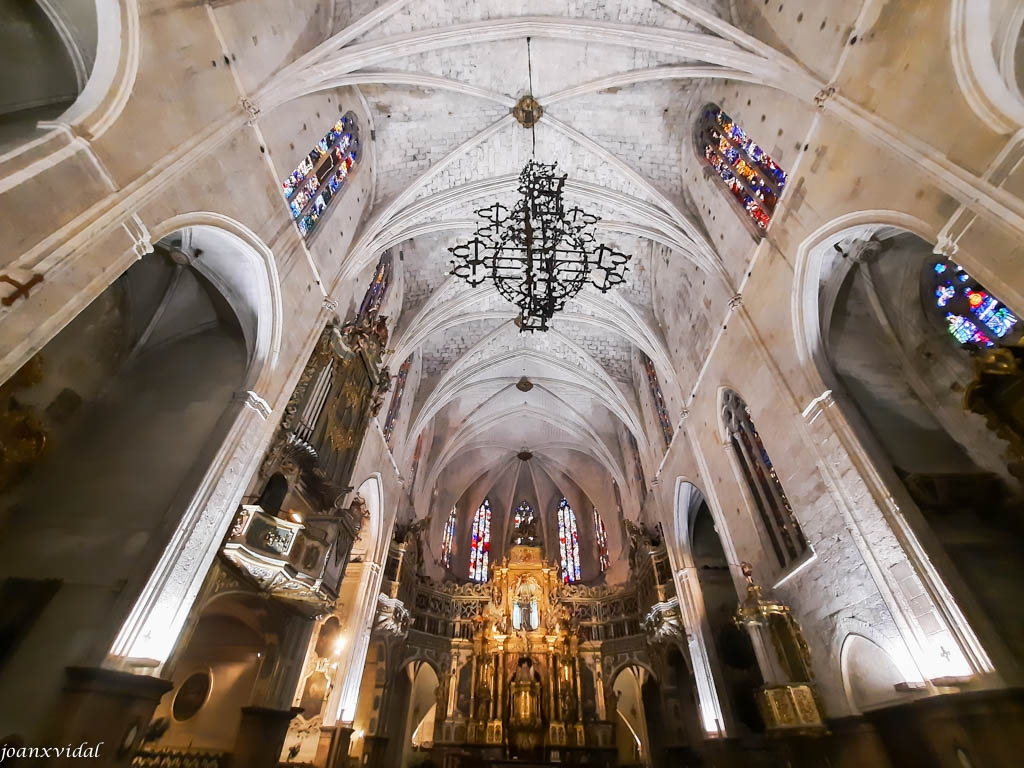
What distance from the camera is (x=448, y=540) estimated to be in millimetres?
22000

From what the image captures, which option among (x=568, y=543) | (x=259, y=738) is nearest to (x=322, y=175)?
(x=259, y=738)

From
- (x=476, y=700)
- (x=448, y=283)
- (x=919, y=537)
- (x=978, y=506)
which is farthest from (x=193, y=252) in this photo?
(x=476, y=700)

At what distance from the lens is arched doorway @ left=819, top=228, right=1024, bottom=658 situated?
556cm

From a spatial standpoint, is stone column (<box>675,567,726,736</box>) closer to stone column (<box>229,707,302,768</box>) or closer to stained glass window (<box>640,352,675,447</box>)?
stained glass window (<box>640,352,675,447</box>)

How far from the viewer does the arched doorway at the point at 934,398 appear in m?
5.56

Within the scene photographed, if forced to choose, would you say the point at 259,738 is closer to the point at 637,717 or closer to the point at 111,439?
the point at 111,439

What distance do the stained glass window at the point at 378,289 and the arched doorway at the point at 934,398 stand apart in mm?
10541

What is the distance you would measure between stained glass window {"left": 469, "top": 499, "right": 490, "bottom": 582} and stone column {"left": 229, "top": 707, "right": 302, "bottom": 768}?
46.5 feet

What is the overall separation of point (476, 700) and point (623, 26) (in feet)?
63.6

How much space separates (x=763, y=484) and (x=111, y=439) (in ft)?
39.2

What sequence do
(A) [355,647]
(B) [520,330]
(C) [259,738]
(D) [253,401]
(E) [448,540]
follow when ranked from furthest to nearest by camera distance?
(E) [448,540], (A) [355,647], (B) [520,330], (C) [259,738], (D) [253,401]

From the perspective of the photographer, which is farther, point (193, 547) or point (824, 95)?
point (824, 95)

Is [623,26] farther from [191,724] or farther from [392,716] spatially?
[392,716]

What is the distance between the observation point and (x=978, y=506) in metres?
6.07
